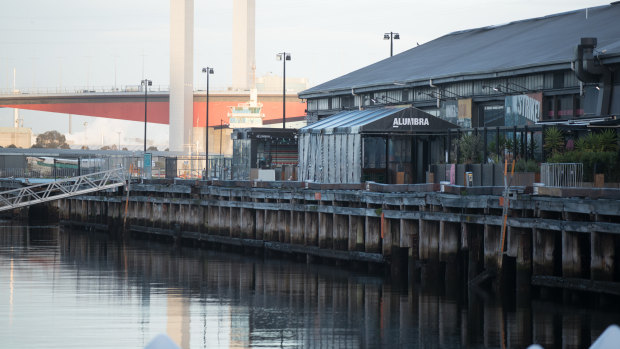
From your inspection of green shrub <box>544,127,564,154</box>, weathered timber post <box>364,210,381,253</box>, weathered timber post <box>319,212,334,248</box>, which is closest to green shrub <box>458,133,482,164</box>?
green shrub <box>544,127,564,154</box>

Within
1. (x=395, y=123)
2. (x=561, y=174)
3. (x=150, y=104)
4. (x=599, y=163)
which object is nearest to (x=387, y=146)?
(x=395, y=123)

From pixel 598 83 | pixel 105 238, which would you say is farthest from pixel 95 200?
pixel 598 83

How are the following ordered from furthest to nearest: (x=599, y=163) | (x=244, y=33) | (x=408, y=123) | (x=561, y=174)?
(x=244, y=33), (x=408, y=123), (x=599, y=163), (x=561, y=174)

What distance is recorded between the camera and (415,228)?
38.9 meters

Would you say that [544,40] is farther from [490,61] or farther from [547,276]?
[547,276]

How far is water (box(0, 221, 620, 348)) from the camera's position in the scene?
26953 mm

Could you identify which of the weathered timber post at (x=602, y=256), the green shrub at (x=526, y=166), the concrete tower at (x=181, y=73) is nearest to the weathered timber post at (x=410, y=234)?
the green shrub at (x=526, y=166)

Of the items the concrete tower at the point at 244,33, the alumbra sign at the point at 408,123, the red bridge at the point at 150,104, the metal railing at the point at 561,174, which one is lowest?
the metal railing at the point at 561,174

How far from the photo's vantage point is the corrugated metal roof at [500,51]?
47.5 metres

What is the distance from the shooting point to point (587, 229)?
2989 cm

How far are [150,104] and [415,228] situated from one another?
115 metres

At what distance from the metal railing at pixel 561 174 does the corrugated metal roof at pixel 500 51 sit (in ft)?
24.7

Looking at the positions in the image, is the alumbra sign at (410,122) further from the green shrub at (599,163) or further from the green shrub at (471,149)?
the green shrub at (599,163)

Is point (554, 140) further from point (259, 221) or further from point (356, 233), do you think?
point (259, 221)
